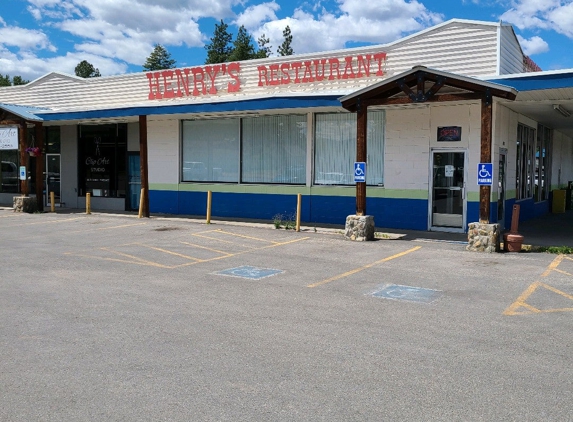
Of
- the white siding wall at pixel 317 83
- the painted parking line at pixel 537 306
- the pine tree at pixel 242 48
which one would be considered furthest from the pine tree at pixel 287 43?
the painted parking line at pixel 537 306

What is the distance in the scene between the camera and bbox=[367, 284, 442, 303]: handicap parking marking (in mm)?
8039

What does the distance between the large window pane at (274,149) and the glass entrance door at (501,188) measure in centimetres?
583

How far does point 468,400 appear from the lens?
4500mm

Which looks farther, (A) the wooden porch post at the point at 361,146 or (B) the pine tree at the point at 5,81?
(B) the pine tree at the point at 5,81

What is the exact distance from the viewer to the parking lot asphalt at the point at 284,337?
14.5 ft

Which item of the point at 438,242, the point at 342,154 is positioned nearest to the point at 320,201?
the point at 342,154

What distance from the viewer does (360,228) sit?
45.9 feet

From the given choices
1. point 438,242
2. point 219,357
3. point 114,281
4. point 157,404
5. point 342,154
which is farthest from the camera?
point 342,154

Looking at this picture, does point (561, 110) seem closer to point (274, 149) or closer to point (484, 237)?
point (484, 237)

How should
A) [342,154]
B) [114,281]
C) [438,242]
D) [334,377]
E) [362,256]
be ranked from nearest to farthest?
1. [334,377]
2. [114,281]
3. [362,256]
4. [438,242]
5. [342,154]

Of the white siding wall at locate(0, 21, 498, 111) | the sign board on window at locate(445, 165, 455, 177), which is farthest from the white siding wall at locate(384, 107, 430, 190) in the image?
the white siding wall at locate(0, 21, 498, 111)

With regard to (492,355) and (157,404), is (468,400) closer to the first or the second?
(492,355)

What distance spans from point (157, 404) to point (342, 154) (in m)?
13.6

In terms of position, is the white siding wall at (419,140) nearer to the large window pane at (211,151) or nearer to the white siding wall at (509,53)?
the white siding wall at (509,53)
